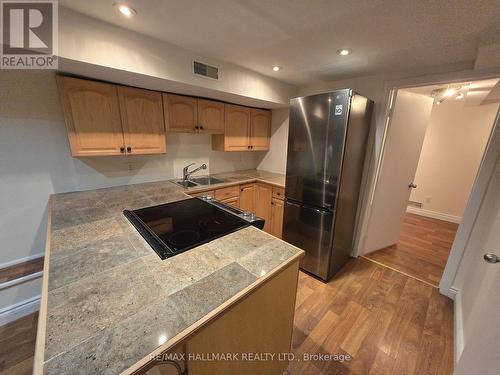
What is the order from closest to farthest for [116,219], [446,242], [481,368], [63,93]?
[481,368]
[116,219]
[63,93]
[446,242]

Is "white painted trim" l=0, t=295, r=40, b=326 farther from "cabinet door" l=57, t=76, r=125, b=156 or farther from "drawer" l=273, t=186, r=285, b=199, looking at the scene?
"drawer" l=273, t=186, r=285, b=199

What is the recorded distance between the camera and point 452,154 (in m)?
3.57

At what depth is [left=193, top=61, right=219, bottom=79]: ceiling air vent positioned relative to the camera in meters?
1.76

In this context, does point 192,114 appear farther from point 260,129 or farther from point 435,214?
point 435,214

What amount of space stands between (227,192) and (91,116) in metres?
1.51

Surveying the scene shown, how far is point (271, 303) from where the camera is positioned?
971mm

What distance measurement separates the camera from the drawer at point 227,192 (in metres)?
2.38

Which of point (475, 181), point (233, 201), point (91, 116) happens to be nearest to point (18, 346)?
point (91, 116)

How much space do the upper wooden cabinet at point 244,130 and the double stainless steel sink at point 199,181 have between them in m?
0.45

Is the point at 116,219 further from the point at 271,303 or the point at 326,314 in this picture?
the point at 326,314

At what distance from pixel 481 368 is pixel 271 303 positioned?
96cm

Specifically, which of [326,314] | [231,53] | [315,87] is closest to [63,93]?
[231,53]

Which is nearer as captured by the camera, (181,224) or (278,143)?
(181,224)

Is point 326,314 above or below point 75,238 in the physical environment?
below
